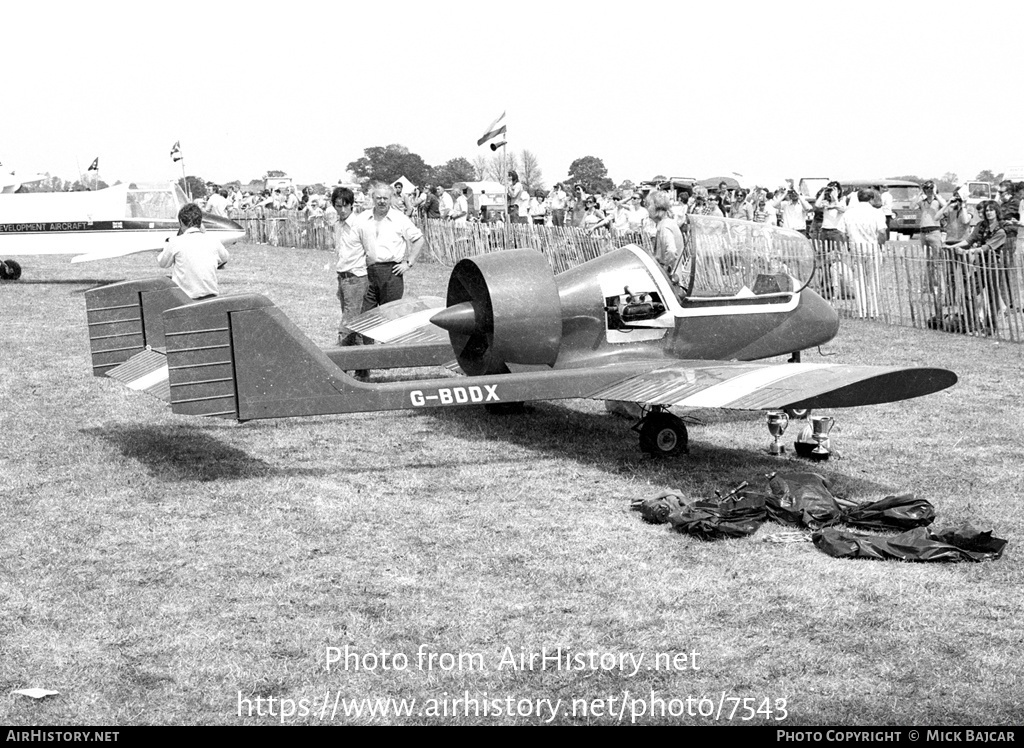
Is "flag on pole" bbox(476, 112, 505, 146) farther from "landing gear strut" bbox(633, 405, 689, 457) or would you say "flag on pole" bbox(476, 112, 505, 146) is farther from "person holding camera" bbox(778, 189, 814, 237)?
"landing gear strut" bbox(633, 405, 689, 457)

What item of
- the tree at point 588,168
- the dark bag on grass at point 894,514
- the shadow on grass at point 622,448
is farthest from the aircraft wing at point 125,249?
the tree at point 588,168

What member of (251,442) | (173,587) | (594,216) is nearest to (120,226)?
(594,216)

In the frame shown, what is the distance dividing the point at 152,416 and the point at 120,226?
1505cm

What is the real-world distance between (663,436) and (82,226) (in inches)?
735

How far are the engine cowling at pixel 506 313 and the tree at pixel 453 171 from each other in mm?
88358

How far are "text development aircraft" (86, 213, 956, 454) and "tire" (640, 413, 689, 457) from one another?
0.01m

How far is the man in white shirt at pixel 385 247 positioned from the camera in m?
11.9

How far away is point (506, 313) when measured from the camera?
904 centimetres

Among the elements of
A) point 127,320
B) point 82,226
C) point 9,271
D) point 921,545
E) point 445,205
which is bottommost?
point 921,545

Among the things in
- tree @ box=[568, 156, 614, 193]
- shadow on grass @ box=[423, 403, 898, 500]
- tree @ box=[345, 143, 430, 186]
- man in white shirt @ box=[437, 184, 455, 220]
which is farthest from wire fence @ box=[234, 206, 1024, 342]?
tree @ box=[345, 143, 430, 186]

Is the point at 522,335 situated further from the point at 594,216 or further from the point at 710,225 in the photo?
the point at 594,216

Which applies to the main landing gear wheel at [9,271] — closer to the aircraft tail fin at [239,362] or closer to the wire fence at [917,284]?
the wire fence at [917,284]

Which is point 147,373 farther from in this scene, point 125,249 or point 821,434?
point 125,249

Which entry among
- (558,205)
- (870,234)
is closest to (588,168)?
(558,205)
